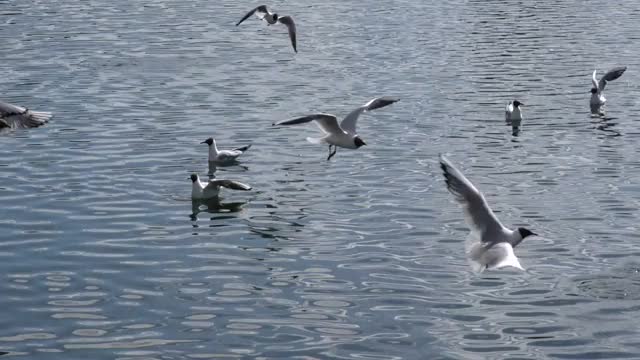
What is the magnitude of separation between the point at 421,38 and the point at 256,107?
16.4 metres

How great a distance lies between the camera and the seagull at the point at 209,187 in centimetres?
2519

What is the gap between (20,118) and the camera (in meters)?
19.7

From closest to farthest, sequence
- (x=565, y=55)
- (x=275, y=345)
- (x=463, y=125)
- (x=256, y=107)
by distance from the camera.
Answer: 1. (x=275, y=345)
2. (x=463, y=125)
3. (x=256, y=107)
4. (x=565, y=55)

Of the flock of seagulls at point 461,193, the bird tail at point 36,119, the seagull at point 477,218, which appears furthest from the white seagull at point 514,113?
the bird tail at point 36,119

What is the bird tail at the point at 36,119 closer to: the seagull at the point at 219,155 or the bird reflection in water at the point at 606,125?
the seagull at the point at 219,155

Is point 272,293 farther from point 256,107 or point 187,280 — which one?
point 256,107

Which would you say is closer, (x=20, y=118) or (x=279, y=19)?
(x=20, y=118)

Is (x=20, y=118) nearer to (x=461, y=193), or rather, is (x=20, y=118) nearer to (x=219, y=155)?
(x=461, y=193)

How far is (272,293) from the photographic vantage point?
A: 19359 mm

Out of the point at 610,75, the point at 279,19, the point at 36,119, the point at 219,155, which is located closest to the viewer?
the point at 36,119

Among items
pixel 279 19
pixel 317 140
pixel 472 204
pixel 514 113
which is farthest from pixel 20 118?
pixel 279 19

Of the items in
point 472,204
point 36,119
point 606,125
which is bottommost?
point 606,125

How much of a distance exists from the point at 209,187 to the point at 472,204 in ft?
27.0

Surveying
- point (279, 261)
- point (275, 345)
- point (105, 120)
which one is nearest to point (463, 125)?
point (105, 120)
